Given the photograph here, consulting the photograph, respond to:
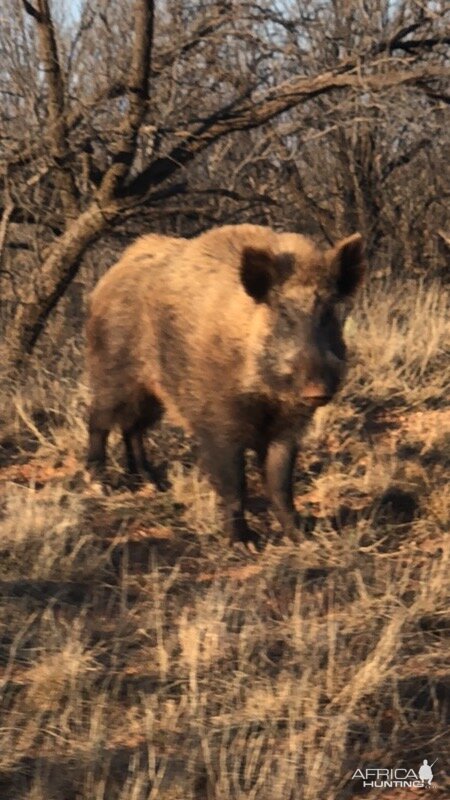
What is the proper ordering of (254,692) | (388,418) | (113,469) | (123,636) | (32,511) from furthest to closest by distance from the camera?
1. (388,418)
2. (113,469)
3. (32,511)
4. (123,636)
5. (254,692)

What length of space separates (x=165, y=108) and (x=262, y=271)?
3.66 meters

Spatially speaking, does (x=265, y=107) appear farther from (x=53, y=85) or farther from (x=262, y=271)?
(x=262, y=271)

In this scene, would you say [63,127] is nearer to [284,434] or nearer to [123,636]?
[284,434]

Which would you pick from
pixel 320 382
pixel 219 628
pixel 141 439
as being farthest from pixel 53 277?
pixel 219 628

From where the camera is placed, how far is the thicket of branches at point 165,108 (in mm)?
7645

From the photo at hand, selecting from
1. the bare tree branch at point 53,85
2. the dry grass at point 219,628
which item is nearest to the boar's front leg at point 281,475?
the dry grass at point 219,628

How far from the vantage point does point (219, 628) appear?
4.18 metres

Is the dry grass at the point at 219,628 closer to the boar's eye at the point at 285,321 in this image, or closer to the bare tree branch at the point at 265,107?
the boar's eye at the point at 285,321

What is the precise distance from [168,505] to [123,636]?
169 centimetres

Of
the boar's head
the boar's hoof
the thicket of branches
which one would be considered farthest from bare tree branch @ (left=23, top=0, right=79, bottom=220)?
the boar's hoof

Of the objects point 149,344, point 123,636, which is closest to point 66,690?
point 123,636

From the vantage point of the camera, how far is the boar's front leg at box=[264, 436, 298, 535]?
5.54 metres

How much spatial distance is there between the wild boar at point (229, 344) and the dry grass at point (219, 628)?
379 millimetres

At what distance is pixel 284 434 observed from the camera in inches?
215
